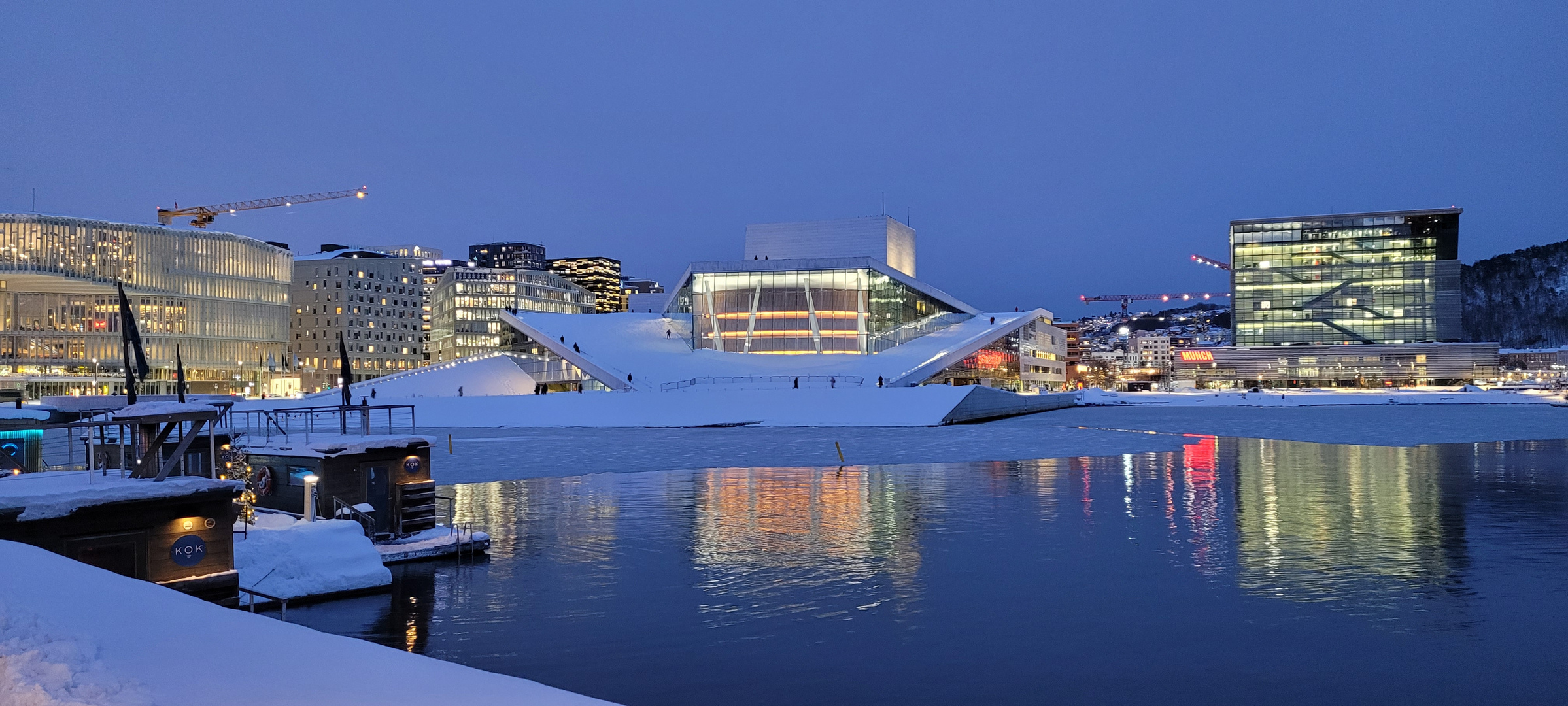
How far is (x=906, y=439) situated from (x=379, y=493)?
100ft

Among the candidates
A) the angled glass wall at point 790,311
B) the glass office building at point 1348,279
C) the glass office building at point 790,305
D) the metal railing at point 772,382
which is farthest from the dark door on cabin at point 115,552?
the glass office building at point 1348,279

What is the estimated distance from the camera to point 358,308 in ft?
563

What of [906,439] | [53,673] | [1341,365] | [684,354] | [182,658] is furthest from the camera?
[1341,365]

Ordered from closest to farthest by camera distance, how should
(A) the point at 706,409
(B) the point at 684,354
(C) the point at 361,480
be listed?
(C) the point at 361,480 < (A) the point at 706,409 < (B) the point at 684,354

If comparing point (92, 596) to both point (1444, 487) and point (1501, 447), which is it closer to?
point (1444, 487)

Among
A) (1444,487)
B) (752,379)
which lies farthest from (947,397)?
(1444,487)

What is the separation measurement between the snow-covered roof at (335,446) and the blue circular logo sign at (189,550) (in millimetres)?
6693

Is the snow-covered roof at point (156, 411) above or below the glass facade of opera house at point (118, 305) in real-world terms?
below

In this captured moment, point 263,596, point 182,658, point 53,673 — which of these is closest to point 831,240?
point 263,596

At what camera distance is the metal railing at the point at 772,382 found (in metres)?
70.2

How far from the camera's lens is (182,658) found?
7078 mm

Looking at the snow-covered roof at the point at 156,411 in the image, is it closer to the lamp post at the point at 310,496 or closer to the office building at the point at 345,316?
the lamp post at the point at 310,496

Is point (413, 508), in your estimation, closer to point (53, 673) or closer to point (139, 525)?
point (139, 525)

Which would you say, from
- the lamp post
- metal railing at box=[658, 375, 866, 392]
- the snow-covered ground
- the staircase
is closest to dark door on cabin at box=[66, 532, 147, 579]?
the lamp post
